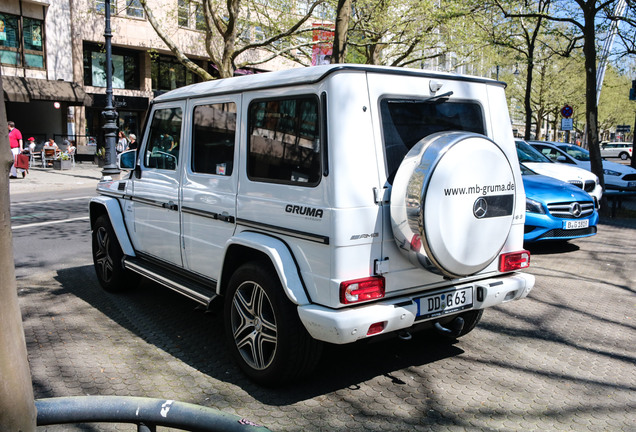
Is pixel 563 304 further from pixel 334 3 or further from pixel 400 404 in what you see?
pixel 334 3

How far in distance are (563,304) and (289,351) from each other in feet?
12.6

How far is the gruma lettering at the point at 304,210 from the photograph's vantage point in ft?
11.8

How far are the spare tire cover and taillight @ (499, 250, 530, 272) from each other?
1.73ft

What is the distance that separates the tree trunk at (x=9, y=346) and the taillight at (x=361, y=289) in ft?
6.62

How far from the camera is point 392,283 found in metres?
3.80

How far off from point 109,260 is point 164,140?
1.70 m

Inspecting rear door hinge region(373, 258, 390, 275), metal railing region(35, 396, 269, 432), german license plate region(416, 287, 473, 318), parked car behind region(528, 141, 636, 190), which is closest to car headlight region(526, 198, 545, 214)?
german license plate region(416, 287, 473, 318)

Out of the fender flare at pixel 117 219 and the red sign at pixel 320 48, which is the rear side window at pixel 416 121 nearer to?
the fender flare at pixel 117 219

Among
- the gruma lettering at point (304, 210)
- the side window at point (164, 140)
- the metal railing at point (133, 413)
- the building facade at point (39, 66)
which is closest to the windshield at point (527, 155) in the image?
the side window at point (164, 140)

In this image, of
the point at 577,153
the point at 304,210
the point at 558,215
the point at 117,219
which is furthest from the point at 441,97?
the point at 577,153

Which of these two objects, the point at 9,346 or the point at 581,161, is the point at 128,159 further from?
the point at 581,161

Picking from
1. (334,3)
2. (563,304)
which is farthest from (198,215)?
(334,3)

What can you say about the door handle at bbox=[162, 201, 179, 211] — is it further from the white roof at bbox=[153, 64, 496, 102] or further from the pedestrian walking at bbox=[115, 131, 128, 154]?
the pedestrian walking at bbox=[115, 131, 128, 154]

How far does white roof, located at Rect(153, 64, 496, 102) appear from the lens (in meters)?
3.63
